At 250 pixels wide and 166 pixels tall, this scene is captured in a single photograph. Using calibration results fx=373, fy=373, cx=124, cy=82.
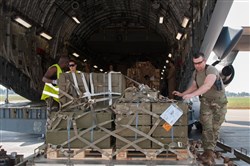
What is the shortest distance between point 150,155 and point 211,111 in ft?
5.65

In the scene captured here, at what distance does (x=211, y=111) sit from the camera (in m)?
5.71

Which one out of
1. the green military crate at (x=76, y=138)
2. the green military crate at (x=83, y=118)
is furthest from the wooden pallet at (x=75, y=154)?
the green military crate at (x=83, y=118)

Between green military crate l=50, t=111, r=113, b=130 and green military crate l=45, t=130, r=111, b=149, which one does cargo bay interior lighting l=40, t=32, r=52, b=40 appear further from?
green military crate l=45, t=130, r=111, b=149

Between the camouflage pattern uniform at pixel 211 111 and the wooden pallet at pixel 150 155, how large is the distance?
125cm

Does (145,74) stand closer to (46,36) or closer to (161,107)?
(46,36)

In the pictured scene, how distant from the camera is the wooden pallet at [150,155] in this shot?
4.41m

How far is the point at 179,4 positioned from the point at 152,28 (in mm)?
9502

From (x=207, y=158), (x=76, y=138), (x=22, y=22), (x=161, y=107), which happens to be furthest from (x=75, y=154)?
(x=22, y=22)

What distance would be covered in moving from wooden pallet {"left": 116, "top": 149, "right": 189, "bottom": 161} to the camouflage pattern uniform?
125 cm

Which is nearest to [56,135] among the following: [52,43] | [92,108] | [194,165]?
[92,108]

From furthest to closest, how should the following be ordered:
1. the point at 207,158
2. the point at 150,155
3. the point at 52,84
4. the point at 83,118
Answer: the point at 52,84 < the point at 207,158 < the point at 83,118 < the point at 150,155

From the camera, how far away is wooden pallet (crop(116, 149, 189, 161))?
441cm

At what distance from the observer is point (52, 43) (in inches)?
690

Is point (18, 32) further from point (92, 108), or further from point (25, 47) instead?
point (92, 108)
